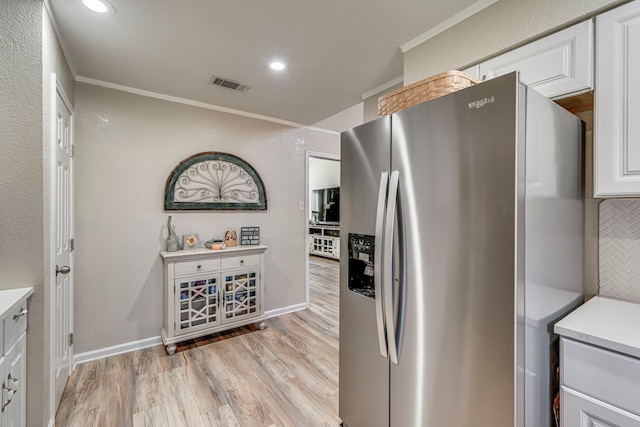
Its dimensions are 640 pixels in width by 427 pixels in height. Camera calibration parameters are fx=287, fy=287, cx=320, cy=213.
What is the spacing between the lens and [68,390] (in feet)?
6.82

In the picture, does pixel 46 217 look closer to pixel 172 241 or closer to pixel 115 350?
pixel 172 241

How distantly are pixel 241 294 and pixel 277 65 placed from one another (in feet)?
7.20

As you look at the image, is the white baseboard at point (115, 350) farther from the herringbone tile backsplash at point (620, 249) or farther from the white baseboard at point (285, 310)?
the herringbone tile backsplash at point (620, 249)

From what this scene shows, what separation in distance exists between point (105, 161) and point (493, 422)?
3.19m

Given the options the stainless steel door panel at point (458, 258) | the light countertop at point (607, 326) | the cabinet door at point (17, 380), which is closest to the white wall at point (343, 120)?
the stainless steel door panel at point (458, 258)

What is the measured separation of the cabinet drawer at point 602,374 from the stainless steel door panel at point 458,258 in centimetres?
27

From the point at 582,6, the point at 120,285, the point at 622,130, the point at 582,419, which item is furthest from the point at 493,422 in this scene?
the point at 120,285

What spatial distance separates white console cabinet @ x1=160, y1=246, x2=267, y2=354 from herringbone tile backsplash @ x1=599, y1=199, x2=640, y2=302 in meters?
2.66

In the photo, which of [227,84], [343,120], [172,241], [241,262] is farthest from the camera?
[343,120]

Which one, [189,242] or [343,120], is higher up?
[343,120]

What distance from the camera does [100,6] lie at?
159cm

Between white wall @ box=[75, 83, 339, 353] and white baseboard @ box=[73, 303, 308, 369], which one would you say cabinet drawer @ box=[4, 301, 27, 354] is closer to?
white wall @ box=[75, 83, 339, 353]

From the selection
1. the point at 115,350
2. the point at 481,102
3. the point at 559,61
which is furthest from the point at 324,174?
the point at 481,102

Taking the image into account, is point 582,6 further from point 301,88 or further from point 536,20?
point 301,88
